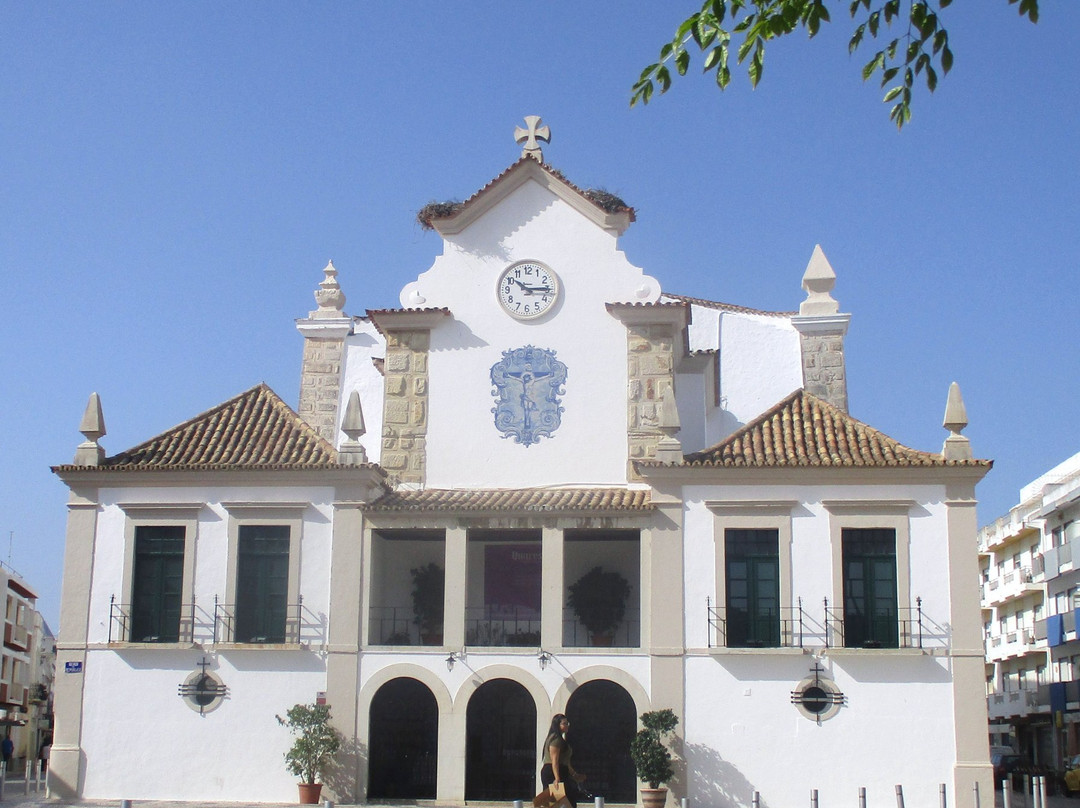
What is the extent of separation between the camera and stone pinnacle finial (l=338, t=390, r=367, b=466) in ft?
78.9

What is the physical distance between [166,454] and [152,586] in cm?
257

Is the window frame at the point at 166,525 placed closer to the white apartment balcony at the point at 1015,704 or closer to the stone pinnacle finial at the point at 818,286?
the stone pinnacle finial at the point at 818,286

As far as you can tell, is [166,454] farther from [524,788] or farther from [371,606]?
[524,788]

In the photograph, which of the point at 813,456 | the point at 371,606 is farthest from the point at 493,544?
the point at 813,456

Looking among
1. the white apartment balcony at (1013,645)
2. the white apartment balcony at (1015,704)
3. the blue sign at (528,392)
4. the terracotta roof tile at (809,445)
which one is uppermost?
the blue sign at (528,392)

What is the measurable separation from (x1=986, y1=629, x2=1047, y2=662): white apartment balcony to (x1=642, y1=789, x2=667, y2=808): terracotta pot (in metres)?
29.5

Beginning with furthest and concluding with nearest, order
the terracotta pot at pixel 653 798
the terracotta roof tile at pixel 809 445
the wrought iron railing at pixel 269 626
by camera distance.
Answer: the wrought iron railing at pixel 269 626
the terracotta roof tile at pixel 809 445
the terracotta pot at pixel 653 798

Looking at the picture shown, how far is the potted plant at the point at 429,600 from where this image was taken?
25219mm

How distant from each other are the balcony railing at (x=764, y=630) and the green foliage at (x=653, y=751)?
65.2 inches

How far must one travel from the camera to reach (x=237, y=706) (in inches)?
920

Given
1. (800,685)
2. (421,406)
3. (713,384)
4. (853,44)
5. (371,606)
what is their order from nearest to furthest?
(853,44) < (800,685) < (371,606) < (421,406) < (713,384)

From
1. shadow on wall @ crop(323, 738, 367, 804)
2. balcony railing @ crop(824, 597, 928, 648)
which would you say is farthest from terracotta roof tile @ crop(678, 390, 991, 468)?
shadow on wall @ crop(323, 738, 367, 804)

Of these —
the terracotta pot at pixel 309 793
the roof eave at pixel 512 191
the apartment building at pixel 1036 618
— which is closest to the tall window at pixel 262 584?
the terracotta pot at pixel 309 793

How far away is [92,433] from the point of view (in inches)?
984
